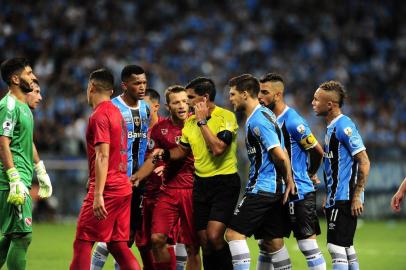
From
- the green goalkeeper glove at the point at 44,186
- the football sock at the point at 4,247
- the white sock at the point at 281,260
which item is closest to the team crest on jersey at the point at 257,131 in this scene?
the white sock at the point at 281,260

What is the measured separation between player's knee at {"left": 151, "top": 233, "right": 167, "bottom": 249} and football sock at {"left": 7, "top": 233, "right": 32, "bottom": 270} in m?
1.53

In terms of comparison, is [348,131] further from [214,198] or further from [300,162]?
[214,198]

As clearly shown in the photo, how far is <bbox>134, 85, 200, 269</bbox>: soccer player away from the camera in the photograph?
980 cm

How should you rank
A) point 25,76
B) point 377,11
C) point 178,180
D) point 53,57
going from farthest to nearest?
1. point 377,11
2. point 53,57
3. point 178,180
4. point 25,76

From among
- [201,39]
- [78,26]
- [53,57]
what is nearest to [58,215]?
[53,57]

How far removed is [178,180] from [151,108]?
5.35 feet

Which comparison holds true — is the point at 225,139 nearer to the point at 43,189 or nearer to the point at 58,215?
the point at 43,189

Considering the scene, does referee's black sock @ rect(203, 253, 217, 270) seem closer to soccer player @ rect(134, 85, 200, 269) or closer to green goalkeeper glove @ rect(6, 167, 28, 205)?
soccer player @ rect(134, 85, 200, 269)

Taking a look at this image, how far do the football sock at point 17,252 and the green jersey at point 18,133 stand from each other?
542mm

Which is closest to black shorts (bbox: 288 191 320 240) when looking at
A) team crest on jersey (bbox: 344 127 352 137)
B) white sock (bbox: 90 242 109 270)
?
team crest on jersey (bbox: 344 127 352 137)

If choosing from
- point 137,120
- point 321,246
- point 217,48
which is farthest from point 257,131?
point 217,48

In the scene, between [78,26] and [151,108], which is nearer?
[151,108]

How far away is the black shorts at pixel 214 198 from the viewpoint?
31.4ft

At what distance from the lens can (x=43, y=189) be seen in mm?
9617
